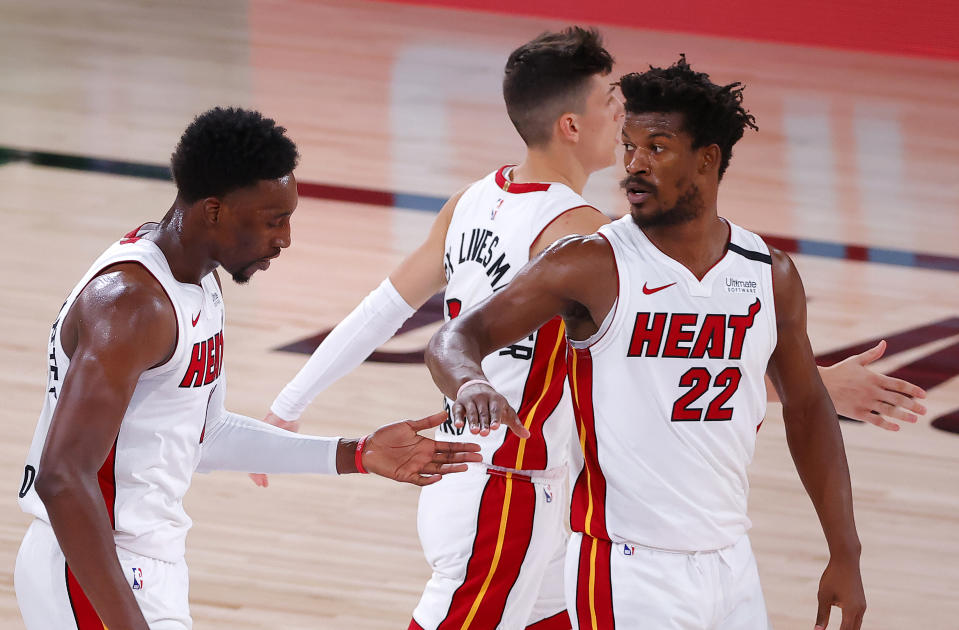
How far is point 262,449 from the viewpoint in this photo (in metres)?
2.87

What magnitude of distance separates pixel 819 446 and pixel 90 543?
1.34 metres

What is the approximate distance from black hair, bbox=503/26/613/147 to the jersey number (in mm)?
963

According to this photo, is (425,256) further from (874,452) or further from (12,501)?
(874,452)

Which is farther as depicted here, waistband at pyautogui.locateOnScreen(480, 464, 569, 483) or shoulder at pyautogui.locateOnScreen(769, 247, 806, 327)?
waistband at pyautogui.locateOnScreen(480, 464, 569, 483)

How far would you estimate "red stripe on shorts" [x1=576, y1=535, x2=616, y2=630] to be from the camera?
2.64 metres

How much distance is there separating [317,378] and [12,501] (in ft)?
4.98

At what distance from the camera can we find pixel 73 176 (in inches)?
328

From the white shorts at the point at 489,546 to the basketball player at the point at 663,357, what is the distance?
45 cm

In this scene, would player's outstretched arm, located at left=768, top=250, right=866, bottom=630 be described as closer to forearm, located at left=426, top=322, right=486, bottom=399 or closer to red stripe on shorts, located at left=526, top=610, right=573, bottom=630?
forearm, located at left=426, top=322, right=486, bottom=399

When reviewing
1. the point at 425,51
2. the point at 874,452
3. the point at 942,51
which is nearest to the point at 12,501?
the point at 874,452

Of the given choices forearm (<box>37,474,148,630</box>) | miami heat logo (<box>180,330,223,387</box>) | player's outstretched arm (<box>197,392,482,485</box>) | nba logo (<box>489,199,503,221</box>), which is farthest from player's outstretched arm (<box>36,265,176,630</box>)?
nba logo (<box>489,199,503,221</box>)

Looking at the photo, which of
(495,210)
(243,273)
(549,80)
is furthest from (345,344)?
(243,273)

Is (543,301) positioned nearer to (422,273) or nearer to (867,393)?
(867,393)

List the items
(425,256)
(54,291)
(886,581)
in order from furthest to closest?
(54,291), (886,581), (425,256)
